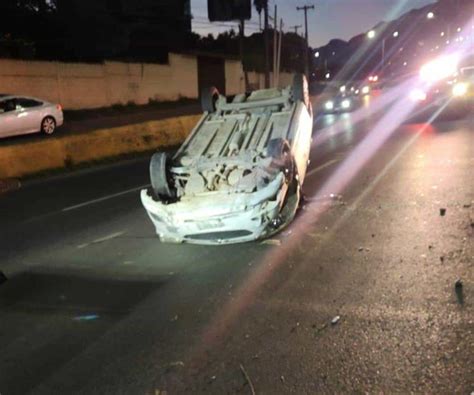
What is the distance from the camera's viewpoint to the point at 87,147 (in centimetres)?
1650

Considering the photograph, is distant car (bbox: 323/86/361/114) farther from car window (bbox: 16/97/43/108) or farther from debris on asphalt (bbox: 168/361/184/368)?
debris on asphalt (bbox: 168/361/184/368)

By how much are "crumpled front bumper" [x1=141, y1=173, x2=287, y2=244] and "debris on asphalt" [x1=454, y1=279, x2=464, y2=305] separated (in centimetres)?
225

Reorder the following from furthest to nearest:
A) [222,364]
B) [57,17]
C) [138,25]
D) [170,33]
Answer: [170,33] < [138,25] < [57,17] < [222,364]

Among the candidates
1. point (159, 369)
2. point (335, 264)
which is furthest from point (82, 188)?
point (159, 369)

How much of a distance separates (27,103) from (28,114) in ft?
1.48

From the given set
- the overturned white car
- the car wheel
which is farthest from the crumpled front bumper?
the car wheel

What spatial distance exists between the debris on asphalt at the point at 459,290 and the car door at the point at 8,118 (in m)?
16.3

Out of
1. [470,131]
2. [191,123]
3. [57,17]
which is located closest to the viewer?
[470,131]

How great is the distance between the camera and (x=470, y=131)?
50.4 feet

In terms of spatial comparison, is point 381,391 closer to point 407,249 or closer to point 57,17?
point 407,249

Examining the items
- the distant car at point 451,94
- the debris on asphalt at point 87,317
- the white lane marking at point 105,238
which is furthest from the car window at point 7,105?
the debris on asphalt at point 87,317

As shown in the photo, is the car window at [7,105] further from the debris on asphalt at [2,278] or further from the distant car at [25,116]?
the debris on asphalt at [2,278]

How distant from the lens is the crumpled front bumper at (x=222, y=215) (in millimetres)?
6461

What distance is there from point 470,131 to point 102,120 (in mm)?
16813
